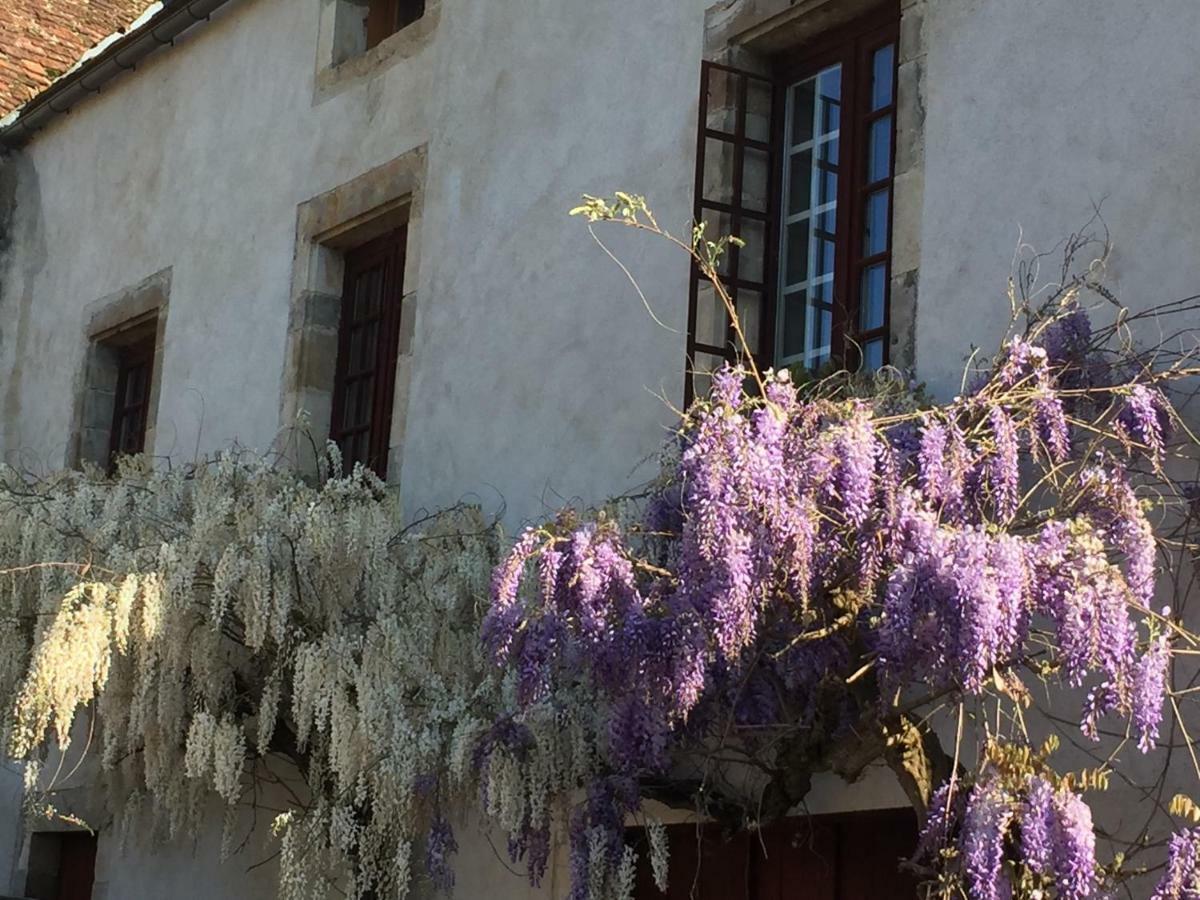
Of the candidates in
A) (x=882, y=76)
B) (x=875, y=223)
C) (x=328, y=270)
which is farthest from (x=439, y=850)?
(x=328, y=270)

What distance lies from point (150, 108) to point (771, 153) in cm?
516

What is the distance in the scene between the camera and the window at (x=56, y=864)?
425 inches

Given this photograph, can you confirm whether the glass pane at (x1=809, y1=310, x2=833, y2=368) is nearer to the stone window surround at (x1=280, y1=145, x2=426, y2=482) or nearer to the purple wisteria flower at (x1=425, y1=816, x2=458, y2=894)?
→ the purple wisteria flower at (x1=425, y1=816, x2=458, y2=894)

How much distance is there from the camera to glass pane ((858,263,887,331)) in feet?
23.6

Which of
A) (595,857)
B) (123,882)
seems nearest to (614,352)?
(595,857)

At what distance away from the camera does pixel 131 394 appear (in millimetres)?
11766

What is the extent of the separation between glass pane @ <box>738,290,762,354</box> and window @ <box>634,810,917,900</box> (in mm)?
1725

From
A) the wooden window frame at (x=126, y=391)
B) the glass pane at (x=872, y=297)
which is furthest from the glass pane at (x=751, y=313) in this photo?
the wooden window frame at (x=126, y=391)

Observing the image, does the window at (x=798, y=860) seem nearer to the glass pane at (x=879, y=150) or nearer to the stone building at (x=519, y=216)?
A: the stone building at (x=519, y=216)

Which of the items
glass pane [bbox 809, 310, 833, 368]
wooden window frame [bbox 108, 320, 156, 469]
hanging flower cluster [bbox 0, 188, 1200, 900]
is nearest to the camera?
hanging flower cluster [bbox 0, 188, 1200, 900]

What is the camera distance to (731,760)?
6715 millimetres

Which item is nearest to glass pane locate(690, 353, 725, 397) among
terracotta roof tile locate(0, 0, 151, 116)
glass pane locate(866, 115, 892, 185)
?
glass pane locate(866, 115, 892, 185)

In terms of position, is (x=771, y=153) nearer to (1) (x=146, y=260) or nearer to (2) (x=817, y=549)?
(2) (x=817, y=549)

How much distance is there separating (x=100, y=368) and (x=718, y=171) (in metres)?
5.20
